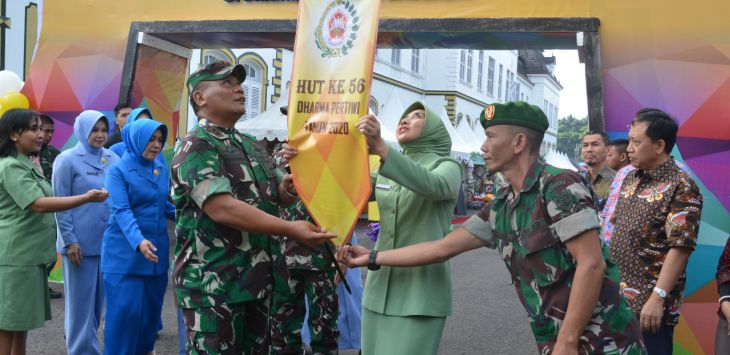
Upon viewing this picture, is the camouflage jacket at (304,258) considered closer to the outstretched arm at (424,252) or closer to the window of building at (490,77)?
the outstretched arm at (424,252)

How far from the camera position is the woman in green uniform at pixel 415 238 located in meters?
3.31

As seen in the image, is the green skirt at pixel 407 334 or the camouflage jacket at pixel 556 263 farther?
the green skirt at pixel 407 334

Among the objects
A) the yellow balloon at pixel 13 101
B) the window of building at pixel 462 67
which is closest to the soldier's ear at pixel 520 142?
the yellow balloon at pixel 13 101

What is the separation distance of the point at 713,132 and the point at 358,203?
390 cm

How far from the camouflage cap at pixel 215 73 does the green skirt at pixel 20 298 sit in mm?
2065

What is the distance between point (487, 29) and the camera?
616 cm

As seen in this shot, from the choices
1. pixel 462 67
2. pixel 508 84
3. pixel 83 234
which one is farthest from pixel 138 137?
pixel 508 84

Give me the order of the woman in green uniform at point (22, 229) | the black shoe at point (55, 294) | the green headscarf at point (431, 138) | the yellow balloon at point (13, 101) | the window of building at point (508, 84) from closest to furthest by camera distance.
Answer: the green headscarf at point (431, 138) → the woman in green uniform at point (22, 229) → the yellow balloon at point (13, 101) → the black shoe at point (55, 294) → the window of building at point (508, 84)

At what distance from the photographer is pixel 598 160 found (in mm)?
6152

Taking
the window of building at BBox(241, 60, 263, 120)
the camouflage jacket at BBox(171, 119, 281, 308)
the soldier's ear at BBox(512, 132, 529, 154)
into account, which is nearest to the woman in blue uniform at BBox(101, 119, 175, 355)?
the camouflage jacket at BBox(171, 119, 281, 308)

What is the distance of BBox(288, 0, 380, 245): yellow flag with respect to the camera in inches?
113

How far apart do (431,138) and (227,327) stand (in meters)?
1.46

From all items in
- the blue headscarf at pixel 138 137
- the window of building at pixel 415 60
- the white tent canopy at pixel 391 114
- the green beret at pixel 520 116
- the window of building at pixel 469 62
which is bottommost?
the blue headscarf at pixel 138 137

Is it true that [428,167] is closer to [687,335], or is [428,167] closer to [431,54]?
[687,335]
